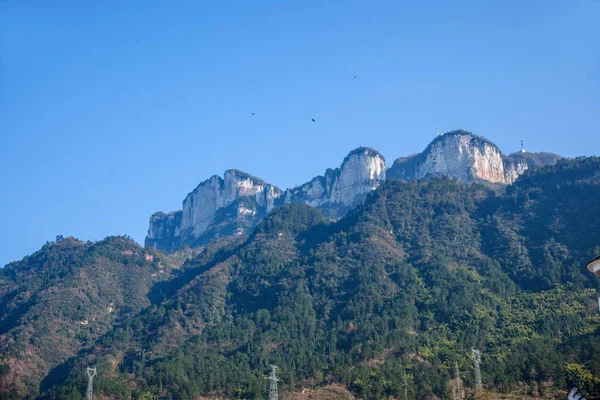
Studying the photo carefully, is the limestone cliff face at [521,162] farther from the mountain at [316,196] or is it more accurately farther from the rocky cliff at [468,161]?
the mountain at [316,196]

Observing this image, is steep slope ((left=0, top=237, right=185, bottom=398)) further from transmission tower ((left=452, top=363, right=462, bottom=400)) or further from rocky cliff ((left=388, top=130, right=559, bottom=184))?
rocky cliff ((left=388, top=130, right=559, bottom=184))

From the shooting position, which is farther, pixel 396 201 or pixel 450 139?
pixel 450 139

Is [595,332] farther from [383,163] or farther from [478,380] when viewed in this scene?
[383,163]

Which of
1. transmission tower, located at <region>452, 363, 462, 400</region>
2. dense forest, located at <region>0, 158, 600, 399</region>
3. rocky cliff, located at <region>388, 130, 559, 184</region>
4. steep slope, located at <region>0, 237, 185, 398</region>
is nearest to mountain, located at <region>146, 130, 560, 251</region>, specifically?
rocky cliff, located at <region>388, 130, 559, 184</region>

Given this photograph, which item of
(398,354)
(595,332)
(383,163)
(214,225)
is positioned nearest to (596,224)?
(595,332)

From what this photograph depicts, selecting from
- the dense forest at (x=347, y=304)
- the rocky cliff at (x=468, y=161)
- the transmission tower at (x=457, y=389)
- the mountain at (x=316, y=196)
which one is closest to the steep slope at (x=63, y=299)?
the dense forest at (x=347, y=304)

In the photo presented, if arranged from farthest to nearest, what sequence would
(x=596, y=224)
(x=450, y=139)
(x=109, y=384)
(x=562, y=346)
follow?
(x=450, y=139)
(x=596, y=224)
(x=109, y=384)
(x=562, y=346)

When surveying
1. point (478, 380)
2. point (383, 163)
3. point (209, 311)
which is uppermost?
point (383, 163)
